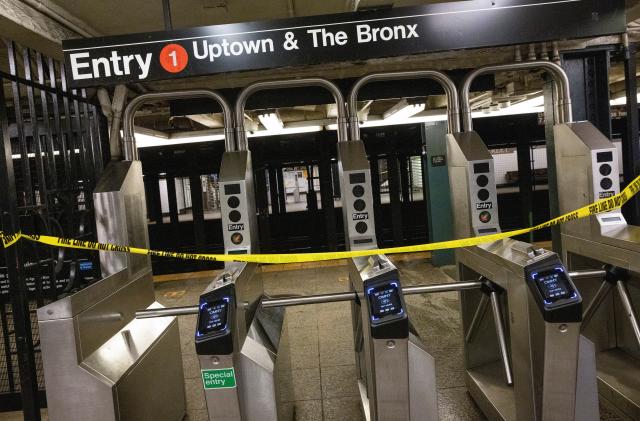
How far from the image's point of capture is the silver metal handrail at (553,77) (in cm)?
319

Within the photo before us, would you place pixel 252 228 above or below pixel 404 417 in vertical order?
above

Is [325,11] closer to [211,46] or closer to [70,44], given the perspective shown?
[211,46]

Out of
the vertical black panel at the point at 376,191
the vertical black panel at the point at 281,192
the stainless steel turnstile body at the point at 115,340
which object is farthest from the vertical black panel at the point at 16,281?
the vertical black panel at the point at 376,191

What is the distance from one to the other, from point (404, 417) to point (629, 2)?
2.90m

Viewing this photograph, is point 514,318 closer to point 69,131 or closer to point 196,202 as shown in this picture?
point 69,131

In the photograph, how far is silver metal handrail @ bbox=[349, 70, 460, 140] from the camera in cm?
318

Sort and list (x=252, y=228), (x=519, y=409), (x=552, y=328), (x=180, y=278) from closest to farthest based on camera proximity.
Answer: (x=552, y=328)
(x=519, y=409)
(x=252, y=228)
(x=180, y=278)

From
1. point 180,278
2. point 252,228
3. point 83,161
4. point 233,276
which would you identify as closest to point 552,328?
point 233,276

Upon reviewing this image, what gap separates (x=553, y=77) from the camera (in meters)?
3.27

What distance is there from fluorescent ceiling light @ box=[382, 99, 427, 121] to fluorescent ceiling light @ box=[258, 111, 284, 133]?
4.83 ft

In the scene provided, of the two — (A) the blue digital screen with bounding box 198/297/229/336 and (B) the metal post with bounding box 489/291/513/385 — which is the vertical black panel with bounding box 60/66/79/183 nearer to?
(A) the blue digital screen with bounding box 198/297/229/336

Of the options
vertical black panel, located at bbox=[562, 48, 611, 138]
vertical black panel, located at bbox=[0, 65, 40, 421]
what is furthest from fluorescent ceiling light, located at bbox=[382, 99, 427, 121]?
vertical black panel, located at bbox=[0, 65, 40, 421]

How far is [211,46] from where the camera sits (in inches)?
103

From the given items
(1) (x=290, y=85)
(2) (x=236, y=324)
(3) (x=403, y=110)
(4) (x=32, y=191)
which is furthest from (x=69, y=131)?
(3) (x=403, y=110)
